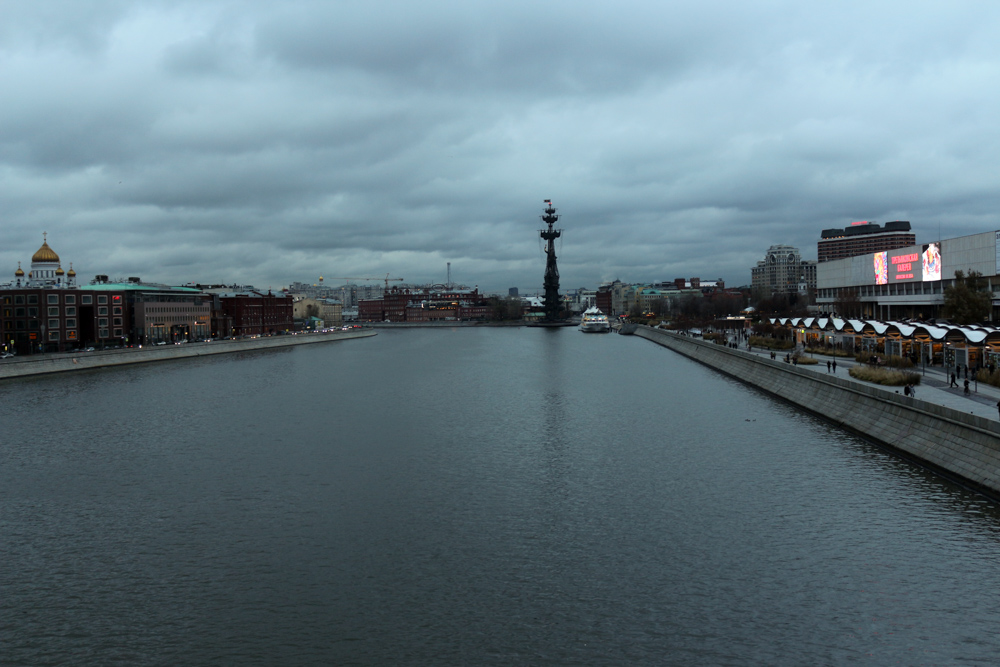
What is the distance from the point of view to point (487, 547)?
17.1m

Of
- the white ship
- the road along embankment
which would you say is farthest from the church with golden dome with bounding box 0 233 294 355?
the road along embankment

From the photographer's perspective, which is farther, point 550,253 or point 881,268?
point 550,253

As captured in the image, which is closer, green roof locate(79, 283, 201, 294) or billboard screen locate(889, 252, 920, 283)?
billboard screen locate(889, 252, 920, 283)

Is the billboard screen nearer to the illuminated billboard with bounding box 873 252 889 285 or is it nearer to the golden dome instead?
the illuminated billboard with bounding box 873 252 889 285

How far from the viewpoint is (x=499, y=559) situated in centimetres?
1633

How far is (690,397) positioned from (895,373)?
12.1m

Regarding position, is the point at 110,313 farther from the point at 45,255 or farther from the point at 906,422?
the point at 906,422

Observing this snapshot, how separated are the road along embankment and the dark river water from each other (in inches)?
30.5

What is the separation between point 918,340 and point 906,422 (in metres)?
16.4

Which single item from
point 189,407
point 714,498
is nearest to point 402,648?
point 714,498

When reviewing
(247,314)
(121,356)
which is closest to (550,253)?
(247,314)

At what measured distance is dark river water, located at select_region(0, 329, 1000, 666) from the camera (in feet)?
41.9

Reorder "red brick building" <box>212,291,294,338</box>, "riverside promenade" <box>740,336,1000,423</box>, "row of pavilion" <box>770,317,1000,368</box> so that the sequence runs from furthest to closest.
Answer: "red brick building" <box>212,291,294,338</box> → "row of pavilion" <box>770,317,1000,368</box> → "riverside promenade" <box>740,336,1000,423</box>

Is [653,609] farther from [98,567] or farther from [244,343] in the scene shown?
[244,343]
